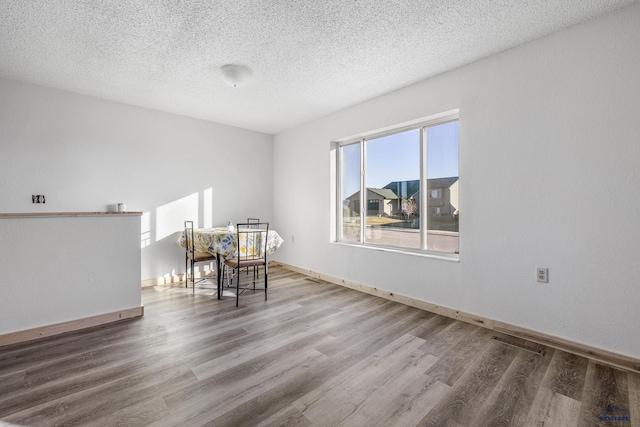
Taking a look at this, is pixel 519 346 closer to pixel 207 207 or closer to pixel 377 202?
pixel 377 202

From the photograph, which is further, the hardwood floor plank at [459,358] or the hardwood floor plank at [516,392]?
the hardwood floor plank at [459,358]

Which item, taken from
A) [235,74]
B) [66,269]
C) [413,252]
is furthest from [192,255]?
[413,252]

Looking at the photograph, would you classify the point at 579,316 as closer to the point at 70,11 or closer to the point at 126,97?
the point at 70,11

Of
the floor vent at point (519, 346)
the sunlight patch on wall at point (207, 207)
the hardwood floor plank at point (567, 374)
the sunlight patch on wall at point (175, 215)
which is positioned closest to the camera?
the hardwood floor plank at point (567, 374)

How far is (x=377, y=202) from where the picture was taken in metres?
4.05

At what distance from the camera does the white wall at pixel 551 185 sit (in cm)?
211

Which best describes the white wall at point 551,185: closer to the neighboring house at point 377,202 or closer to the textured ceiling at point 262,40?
the textured ceiling at point 262,40

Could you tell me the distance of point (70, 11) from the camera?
215 cm

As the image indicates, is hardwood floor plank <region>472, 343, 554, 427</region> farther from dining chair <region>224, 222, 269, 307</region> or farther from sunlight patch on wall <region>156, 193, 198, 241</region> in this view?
sunlight patch on wall <region>156, 193, 198, 241</region>

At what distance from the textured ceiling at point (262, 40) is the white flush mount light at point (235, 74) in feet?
0.27

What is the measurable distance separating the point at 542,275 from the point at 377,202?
2.05m

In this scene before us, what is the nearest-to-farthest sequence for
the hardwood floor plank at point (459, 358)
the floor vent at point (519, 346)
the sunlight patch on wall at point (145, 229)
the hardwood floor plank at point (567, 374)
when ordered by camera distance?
the hardwood floor plank at point (567, 374)
the hardwood floor plank at point (459, 358)
the floor vent at point (519, 346)
the sunlight patch on wall at point (145, 229)

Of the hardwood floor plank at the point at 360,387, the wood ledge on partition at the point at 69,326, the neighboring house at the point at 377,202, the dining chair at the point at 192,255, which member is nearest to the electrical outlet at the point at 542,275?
the hardwood floor plank at the point at 360,387

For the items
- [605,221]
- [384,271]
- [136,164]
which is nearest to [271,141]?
[136,164]
